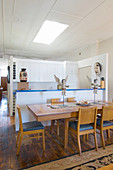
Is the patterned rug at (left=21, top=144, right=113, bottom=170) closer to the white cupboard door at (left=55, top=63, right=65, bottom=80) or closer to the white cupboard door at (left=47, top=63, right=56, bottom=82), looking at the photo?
the white cupboard door at (left=47, top=63, right=56, bottom=82)

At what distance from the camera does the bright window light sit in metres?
3.62

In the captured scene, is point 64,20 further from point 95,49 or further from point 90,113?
point 90,113

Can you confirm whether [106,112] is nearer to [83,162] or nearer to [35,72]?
[83,162]

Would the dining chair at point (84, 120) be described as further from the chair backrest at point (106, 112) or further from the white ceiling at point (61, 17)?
the white ceiling at point (61, 17)

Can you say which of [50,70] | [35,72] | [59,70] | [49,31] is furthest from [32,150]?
[59,70]

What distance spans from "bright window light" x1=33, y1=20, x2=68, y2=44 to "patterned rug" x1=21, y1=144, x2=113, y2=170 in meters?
3.45

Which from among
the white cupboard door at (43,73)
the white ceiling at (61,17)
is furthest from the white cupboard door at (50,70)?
the white ceiling at (61,17)

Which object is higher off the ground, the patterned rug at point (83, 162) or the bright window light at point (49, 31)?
the bright window light at point (49, 31)

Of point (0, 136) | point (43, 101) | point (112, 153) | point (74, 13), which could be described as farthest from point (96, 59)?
point (0, 136)

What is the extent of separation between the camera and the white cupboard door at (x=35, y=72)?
5.51 metres

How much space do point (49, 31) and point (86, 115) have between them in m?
3.23

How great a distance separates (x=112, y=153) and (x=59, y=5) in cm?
322

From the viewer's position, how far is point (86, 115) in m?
2.09

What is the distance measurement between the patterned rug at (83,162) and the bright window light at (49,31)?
11.3ft
